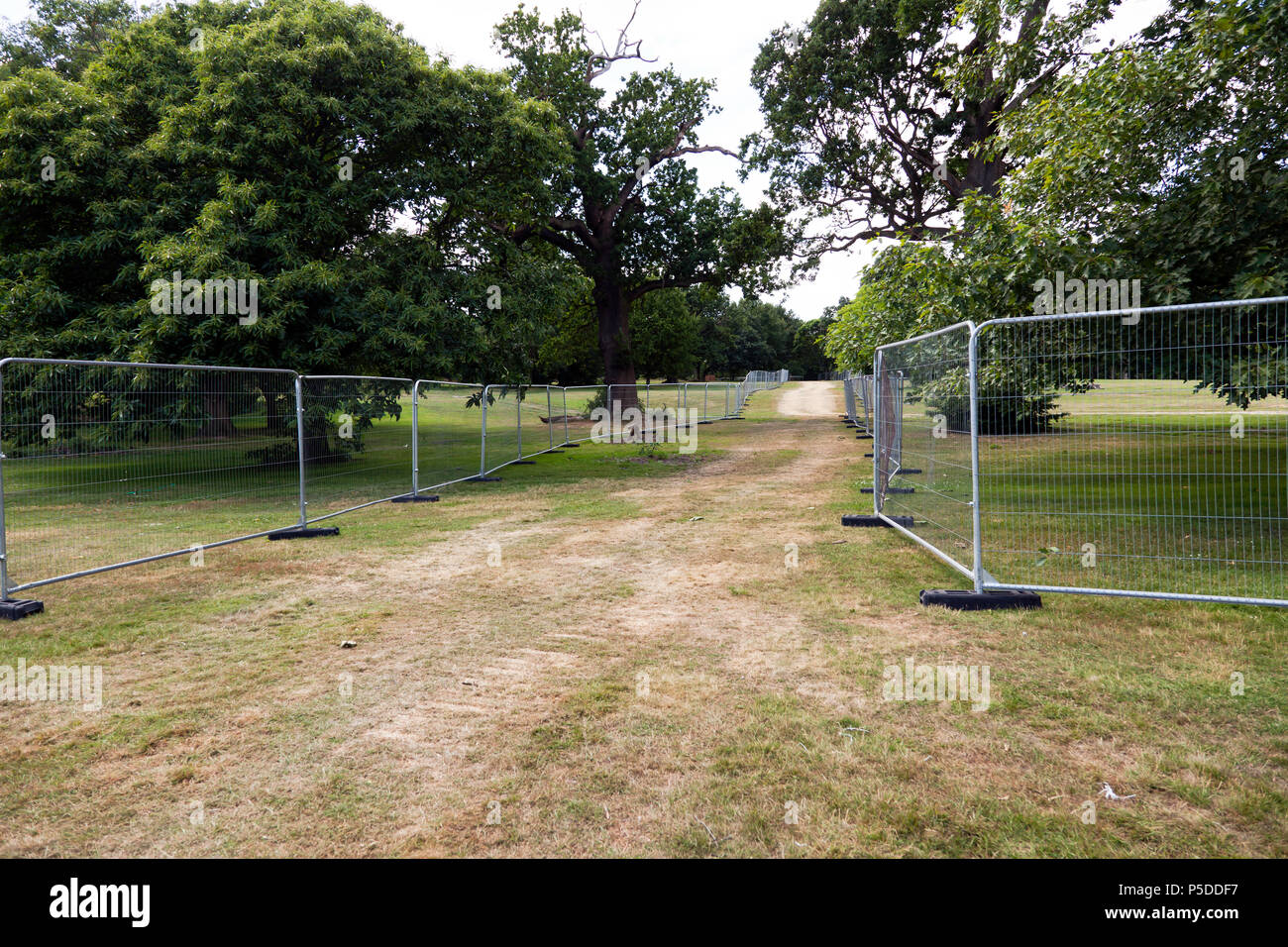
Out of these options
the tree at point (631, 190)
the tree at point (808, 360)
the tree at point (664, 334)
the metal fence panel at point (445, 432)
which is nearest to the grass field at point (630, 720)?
the metal fence panel at point (445, 432)

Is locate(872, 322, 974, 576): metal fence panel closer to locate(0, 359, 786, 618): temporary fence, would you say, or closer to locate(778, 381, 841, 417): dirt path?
locate(0, 359, 786, 618): temporary fence

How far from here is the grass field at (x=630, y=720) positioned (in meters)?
2.64

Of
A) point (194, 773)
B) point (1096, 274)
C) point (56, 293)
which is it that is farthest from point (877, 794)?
point (56, 293)

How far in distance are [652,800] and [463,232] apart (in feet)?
51.9

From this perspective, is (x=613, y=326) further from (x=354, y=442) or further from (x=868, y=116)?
(x=354, y=442)

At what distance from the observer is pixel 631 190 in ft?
91.4

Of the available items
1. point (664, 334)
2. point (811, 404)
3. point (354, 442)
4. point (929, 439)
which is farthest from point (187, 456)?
point (664, 334)

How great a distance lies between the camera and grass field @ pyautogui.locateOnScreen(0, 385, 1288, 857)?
8.67ft

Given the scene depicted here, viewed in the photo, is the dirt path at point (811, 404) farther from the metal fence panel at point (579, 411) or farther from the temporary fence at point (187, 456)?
the temporary fence at point (187, 456)

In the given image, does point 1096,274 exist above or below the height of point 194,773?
above

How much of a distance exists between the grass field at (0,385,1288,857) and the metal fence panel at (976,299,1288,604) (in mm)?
759

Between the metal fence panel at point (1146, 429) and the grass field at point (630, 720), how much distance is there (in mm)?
759
